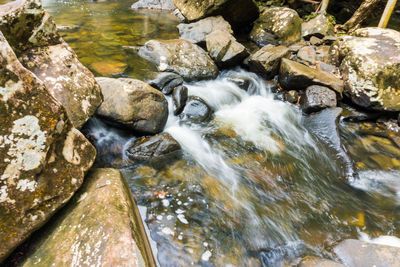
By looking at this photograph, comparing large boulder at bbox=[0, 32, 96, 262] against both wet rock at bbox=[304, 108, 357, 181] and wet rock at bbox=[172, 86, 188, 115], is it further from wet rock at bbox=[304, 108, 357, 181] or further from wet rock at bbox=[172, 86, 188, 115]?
wet rock at bbox=[304, 108, 357, 181]

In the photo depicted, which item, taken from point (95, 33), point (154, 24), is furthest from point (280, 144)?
point (154, 24)

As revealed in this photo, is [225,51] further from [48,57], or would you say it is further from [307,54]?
[48,57]

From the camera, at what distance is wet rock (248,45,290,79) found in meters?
6.74

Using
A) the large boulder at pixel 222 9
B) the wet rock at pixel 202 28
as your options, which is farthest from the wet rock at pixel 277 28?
the wet rock at pixel 202 28

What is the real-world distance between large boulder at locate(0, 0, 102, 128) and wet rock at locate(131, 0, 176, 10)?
1480 centimetres

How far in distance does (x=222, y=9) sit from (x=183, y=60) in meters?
3.94

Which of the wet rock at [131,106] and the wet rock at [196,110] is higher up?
the wet rock at [131,106]

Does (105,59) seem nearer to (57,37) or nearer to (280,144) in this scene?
(57,37)

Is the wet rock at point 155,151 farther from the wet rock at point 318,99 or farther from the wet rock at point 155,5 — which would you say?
the wet rock at point 155,5

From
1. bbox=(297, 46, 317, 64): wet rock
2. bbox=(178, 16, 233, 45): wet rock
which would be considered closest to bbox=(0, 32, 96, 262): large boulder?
bbox=(178, 16, 233, 45): wet rock

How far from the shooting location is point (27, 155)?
1881mm

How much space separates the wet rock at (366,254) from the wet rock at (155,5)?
17081 mm

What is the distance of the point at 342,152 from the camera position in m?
4.62

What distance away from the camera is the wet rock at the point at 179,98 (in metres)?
5.09
